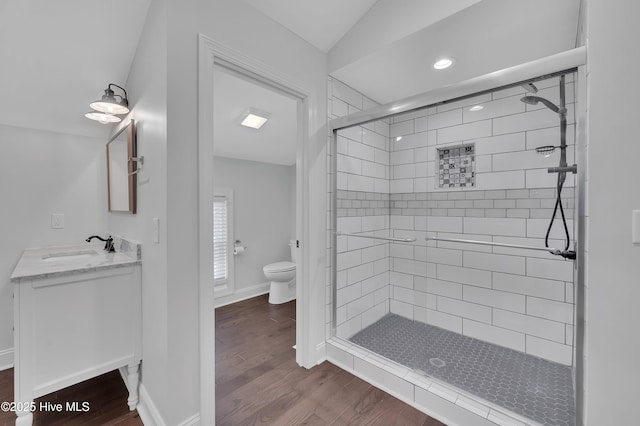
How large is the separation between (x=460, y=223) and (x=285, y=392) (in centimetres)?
196

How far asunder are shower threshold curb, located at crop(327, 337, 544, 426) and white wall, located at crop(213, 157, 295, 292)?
178cm

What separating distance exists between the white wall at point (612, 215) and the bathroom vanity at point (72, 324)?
231 cm

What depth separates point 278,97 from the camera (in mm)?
2496

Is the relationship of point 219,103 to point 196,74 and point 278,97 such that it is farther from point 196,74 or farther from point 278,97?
point 196,74

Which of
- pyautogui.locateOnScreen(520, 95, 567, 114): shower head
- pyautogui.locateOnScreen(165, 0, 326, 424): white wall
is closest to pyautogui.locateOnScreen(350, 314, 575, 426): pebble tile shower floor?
pyautogui.locateOnScreen(165, 0, 326, 424): white wall

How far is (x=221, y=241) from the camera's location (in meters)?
3.28

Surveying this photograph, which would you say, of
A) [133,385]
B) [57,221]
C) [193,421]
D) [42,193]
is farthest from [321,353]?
[42,193]

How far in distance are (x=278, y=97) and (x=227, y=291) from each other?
2.34 metres

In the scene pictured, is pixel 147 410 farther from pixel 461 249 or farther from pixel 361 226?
pixel 461 249

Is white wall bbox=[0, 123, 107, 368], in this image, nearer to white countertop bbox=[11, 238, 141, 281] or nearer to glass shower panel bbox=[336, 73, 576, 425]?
white countertop bbox=[11, 238, 141, 281]

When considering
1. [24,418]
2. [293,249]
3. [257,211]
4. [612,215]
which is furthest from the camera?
[293,249]

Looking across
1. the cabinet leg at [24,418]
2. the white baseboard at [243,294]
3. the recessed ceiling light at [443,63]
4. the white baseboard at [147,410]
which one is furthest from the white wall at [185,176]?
the white baseboard at [243,294]

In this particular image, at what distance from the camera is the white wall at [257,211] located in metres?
3.33

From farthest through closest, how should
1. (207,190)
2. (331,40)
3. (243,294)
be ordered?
(243,294)
(331,40)
(207,190)
